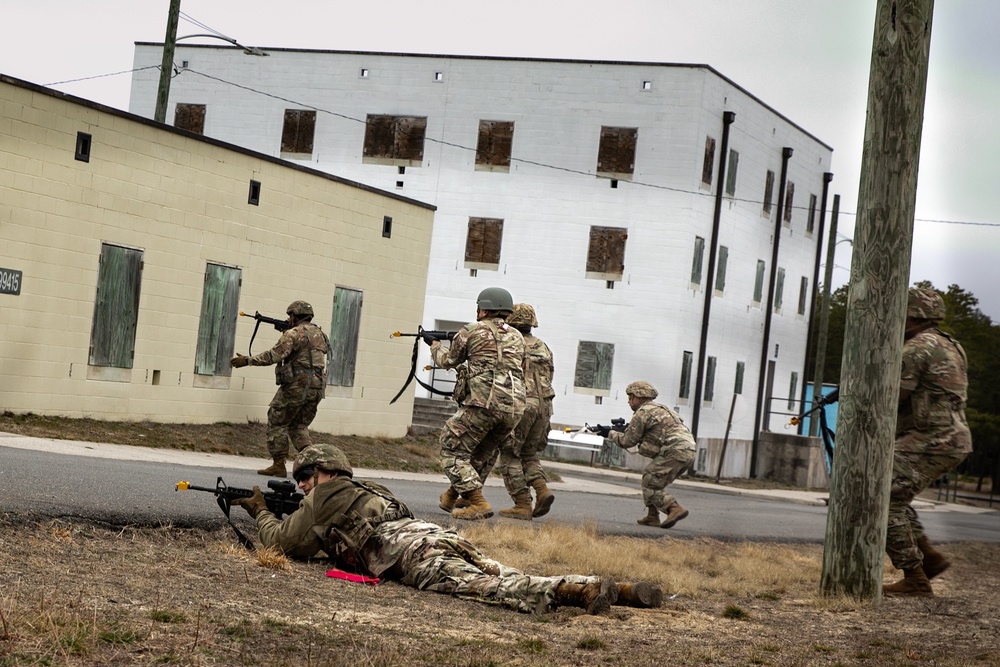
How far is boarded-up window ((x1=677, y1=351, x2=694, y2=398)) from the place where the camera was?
3750cm

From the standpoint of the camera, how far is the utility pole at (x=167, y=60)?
25516 mm

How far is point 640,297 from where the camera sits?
36.8 m

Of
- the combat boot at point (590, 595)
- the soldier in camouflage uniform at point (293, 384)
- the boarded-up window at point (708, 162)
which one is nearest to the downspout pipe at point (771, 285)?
the boarded-up window at point (708, 162)

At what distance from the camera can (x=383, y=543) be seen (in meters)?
7.98

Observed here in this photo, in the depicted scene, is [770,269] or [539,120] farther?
[770,269]

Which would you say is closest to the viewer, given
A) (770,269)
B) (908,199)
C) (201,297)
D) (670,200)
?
(908,199)

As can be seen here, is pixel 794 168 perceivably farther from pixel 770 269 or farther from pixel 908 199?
pixel 908 199

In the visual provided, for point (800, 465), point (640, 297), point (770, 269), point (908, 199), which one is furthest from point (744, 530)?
point (770, 269)

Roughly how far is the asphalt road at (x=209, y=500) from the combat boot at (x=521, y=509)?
1.92ft

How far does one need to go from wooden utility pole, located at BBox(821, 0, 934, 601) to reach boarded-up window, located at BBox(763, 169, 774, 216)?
33.4m

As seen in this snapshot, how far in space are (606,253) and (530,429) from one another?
2382cm

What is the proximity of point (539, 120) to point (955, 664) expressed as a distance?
32180 mm

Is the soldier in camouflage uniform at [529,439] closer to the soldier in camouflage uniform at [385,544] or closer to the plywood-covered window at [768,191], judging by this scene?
the soldier in camouflage uniform at [385,544]

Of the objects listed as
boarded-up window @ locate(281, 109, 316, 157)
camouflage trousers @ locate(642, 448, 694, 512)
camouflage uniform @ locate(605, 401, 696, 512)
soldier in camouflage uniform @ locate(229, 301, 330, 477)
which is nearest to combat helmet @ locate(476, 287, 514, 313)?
camouflage uniform @ locate(605, 401, 696, 512)
